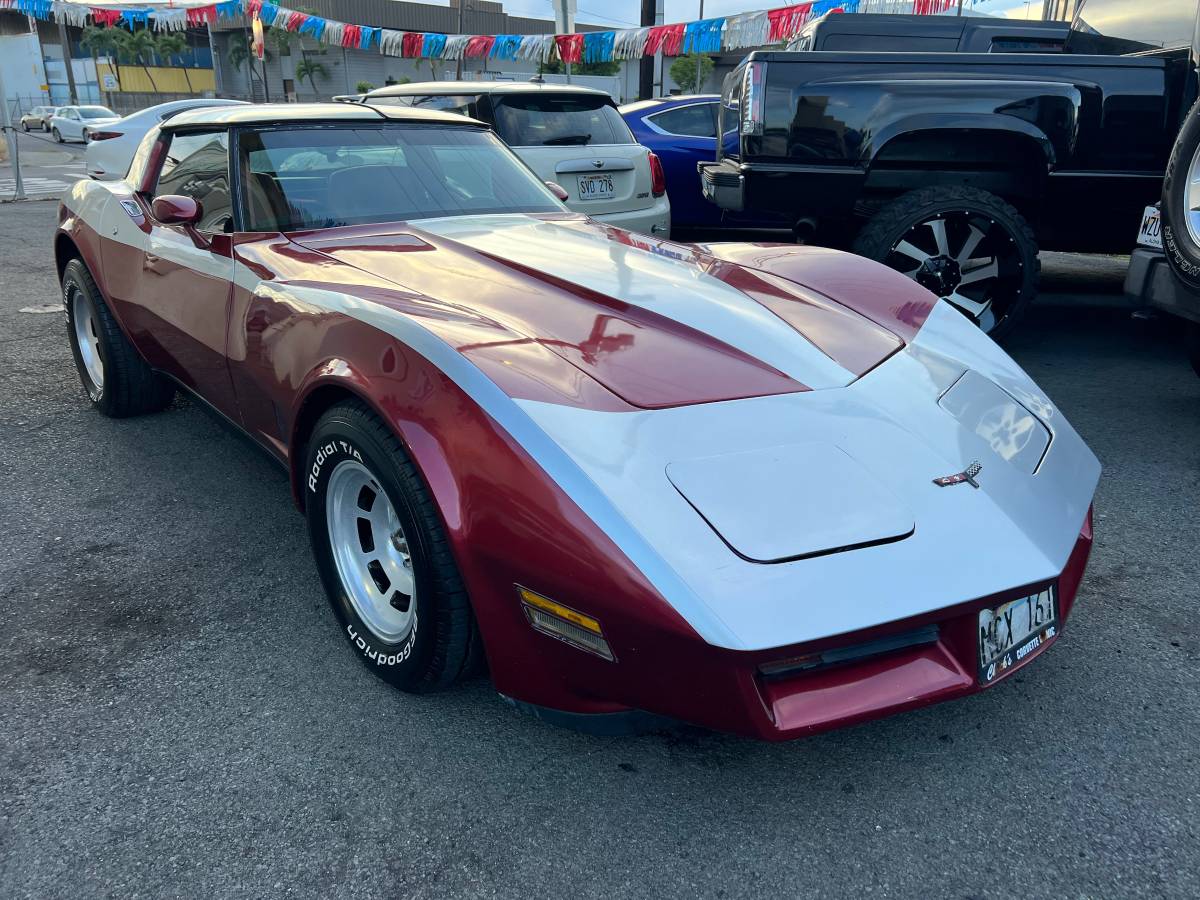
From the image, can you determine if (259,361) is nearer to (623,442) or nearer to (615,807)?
(623,442)

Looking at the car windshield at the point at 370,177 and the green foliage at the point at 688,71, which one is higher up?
the green foliage at the point at 688,71

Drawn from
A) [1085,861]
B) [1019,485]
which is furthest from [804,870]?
[1019,485]

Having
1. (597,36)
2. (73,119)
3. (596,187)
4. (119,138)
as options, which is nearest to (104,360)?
(596,187)

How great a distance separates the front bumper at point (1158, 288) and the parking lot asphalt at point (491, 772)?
1177 mm

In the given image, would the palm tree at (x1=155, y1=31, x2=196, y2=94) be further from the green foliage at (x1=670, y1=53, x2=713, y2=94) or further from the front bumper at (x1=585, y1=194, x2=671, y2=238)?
the front bumper at (x1=585, y1=194, x2=671, y2=238)

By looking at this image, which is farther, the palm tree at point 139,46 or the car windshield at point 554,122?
the palm tree at point 139,46

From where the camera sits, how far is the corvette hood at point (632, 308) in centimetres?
202

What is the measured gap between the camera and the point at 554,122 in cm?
601

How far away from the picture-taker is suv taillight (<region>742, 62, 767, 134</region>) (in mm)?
4680

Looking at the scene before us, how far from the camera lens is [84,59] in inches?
2493

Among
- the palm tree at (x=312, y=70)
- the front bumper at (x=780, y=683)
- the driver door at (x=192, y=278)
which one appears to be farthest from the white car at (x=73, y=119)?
the front bumper at (x=780, y=683)

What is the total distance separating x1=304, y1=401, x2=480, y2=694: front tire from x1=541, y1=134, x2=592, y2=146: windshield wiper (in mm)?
4222

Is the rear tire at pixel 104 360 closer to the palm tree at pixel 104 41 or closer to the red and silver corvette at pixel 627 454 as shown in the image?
the red and silver corvette at pixel 627 454

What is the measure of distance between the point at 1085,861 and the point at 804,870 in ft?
1.71
